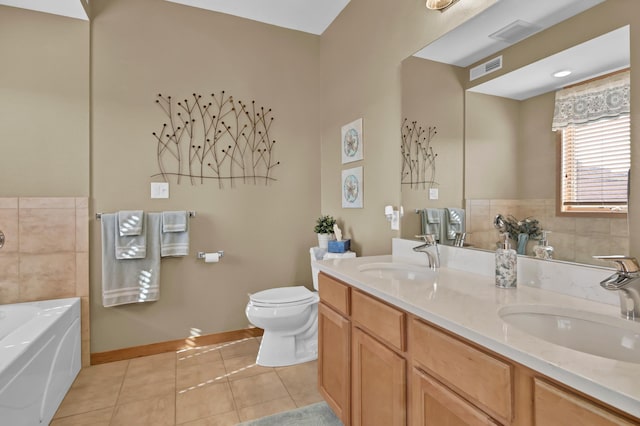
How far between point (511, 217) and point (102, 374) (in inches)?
108

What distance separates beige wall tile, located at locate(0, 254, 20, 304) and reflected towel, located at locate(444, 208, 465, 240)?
2.78m

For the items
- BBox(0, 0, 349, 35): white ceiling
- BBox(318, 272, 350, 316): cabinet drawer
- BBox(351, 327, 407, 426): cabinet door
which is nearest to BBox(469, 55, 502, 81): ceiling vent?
BBox(318, 272, 350, 316): cabinet drawer

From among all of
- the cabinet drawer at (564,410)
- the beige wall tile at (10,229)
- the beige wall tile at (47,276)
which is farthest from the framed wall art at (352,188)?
the beige wall tile at (10,229)

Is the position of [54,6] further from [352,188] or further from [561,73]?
[561,73]

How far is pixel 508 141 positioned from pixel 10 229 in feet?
9.95

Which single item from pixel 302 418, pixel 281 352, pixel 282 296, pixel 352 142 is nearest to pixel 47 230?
pixel 282 296

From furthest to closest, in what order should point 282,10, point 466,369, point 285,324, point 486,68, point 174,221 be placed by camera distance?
1. point 282,10
2. point 174,221
3. point 285,324
4. point 486,68
5. point 466,369

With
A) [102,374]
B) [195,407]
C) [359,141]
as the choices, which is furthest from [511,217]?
[102,374]

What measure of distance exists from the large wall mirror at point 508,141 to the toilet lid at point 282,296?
970 millimetres

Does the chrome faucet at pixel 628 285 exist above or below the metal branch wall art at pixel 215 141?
below

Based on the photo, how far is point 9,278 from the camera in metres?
2.30

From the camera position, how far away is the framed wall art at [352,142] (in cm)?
257

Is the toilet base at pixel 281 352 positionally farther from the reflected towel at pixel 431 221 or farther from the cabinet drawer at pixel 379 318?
the reflected towel at pixel 431 221

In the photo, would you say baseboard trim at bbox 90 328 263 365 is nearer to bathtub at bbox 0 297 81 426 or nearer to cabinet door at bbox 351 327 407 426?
bathtub at bbox 0 297 81 426
